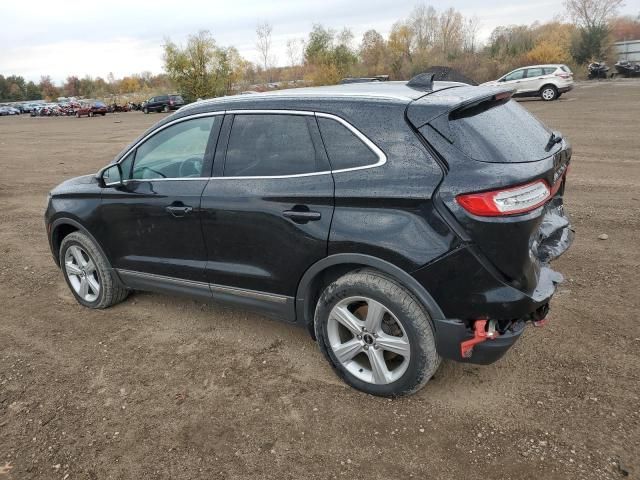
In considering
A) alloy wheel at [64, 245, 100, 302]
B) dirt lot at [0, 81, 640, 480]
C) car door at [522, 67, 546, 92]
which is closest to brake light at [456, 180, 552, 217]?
dirt lot at [0, 81, 640, 480]

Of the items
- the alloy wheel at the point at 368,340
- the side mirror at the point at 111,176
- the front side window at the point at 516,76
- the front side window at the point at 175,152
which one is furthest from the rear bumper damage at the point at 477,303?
the front side window at the point at 516,76

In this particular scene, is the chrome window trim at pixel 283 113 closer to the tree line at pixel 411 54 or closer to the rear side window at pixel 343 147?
the rear side window at pixel 343 147

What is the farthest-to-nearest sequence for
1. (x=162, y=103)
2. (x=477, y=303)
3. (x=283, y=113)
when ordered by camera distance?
(x=162, y=103), (x=283, y=113), (x=477, y=303)

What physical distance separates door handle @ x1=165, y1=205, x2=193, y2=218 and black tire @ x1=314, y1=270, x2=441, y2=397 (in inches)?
47.1

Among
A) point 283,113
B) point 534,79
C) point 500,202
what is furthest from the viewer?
point 534,79

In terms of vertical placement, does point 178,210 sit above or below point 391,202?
below

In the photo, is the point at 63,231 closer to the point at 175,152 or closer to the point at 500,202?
the point at 175,152

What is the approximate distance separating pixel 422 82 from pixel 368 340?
5.44 ft

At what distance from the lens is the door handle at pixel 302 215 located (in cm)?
302

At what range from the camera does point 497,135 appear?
283 centimetres

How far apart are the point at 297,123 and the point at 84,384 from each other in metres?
2.29

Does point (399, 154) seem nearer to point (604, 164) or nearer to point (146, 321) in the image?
point (146, 321)

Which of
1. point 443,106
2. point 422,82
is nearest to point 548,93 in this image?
point 422,82

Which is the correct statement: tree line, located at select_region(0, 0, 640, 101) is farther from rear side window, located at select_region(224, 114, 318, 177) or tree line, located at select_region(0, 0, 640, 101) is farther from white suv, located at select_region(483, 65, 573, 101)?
rear side window, located at select_region(224, 114, 318, 177)
